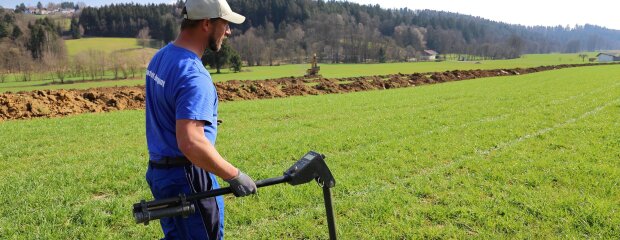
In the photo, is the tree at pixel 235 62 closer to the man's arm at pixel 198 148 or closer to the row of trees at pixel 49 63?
the row of trees at pixel 49 63

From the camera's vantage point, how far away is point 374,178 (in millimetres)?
7266

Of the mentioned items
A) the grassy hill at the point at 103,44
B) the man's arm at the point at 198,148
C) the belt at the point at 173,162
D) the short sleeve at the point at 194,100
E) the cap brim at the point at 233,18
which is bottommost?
the belt at the point at 173,162

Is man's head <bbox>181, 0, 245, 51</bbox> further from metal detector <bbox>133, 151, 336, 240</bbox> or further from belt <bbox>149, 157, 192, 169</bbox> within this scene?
metal detector <bbox>133, 151, 336, 240</bbox>

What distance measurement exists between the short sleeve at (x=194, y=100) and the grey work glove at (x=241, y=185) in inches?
15.5

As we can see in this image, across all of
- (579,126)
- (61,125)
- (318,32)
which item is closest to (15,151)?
(61,125)

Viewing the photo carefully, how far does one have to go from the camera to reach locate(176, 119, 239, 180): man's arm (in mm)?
2500

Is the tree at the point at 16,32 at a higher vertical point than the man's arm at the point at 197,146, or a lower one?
higher

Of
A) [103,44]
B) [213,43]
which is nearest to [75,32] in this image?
[103,44]

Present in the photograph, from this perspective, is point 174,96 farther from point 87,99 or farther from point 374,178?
point 87,99

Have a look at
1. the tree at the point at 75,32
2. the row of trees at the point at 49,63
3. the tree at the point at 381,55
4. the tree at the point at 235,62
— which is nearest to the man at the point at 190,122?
the row of trees at the point at 49,63

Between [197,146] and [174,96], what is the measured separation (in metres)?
0.37

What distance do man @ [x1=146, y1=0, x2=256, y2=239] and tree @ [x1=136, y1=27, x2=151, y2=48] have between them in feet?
371

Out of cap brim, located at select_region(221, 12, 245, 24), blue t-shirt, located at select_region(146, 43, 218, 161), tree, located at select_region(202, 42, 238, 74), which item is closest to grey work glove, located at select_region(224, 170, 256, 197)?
blue t-shirt, located at select_region(146, 43, 218, 161)

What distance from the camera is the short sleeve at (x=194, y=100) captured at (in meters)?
2.50
